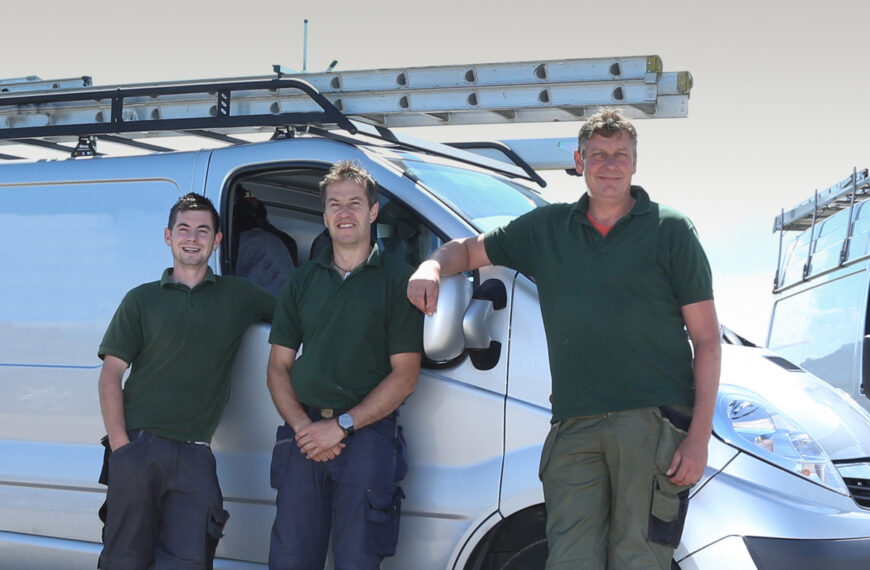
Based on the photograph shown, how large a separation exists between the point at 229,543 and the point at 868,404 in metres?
4.29

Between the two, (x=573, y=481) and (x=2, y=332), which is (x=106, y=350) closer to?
(x=2, y=332)

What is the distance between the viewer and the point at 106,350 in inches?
151

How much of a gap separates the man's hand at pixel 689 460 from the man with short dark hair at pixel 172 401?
5.73ft

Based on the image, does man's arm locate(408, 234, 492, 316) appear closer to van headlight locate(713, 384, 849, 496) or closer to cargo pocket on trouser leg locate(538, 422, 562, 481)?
cargo pocket on trouser leg locate(538, 422, 562, 481)

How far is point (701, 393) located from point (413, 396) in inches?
43.3

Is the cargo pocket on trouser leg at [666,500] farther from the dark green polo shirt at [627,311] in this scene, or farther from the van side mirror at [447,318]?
the van side mirror at [447,318]

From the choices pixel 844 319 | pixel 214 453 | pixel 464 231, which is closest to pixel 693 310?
pixel 464 231

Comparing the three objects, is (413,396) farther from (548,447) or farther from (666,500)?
(666,500)

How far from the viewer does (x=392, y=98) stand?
436cm

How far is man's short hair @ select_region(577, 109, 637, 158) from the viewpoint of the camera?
314 cm

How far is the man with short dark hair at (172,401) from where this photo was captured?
12.3ft

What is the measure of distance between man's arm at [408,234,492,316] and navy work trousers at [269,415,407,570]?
55 centimetres

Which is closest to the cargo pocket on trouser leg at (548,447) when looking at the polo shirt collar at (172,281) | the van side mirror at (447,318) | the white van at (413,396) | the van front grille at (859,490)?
the white van at (413,396)

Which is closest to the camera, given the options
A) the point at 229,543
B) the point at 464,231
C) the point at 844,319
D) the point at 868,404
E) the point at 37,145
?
the point at 464,231
